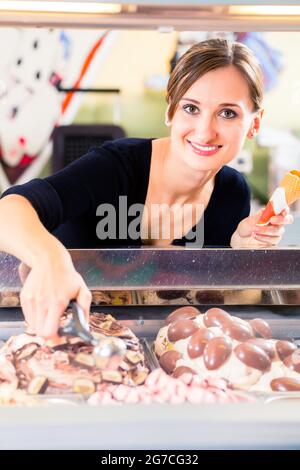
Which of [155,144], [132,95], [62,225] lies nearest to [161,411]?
[62,225]

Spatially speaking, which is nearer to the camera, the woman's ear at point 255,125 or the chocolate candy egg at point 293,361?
the chocolate candy egg at point 293,361

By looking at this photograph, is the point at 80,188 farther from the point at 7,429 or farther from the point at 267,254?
the point at 7,429

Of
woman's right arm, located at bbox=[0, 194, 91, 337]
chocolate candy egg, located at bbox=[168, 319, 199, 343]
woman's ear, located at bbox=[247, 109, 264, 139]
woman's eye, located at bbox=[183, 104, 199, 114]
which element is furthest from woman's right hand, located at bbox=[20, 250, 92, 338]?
woman's ear, located at bbox=[247, 109, 264, 139]

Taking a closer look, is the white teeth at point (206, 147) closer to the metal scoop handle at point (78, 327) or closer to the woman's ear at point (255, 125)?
the woman's ear at point (255, 125)

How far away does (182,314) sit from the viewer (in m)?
1.63

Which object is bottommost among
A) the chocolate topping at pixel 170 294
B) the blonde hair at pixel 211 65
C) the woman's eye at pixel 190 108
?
the chocolate topping at pixel 170 294

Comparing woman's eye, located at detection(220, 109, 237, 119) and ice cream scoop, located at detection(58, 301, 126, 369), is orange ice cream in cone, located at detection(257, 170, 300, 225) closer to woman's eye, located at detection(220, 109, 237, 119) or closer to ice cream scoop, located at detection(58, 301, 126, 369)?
woman's eye, located at detection(220, 109, 237, 119)

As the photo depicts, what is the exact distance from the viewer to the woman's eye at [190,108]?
158 centimetres

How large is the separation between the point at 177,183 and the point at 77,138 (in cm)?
30

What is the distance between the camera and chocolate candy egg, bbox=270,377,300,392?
4.57 ft

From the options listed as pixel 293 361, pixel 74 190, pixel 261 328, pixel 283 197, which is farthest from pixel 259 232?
pixel 74 190

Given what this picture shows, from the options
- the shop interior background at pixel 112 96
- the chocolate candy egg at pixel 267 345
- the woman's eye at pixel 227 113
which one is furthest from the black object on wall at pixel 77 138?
the chocolate candy egg at pixel 267 345

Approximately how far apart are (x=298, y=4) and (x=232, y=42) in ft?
0.93

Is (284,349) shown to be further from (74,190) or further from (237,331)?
(74,190)
